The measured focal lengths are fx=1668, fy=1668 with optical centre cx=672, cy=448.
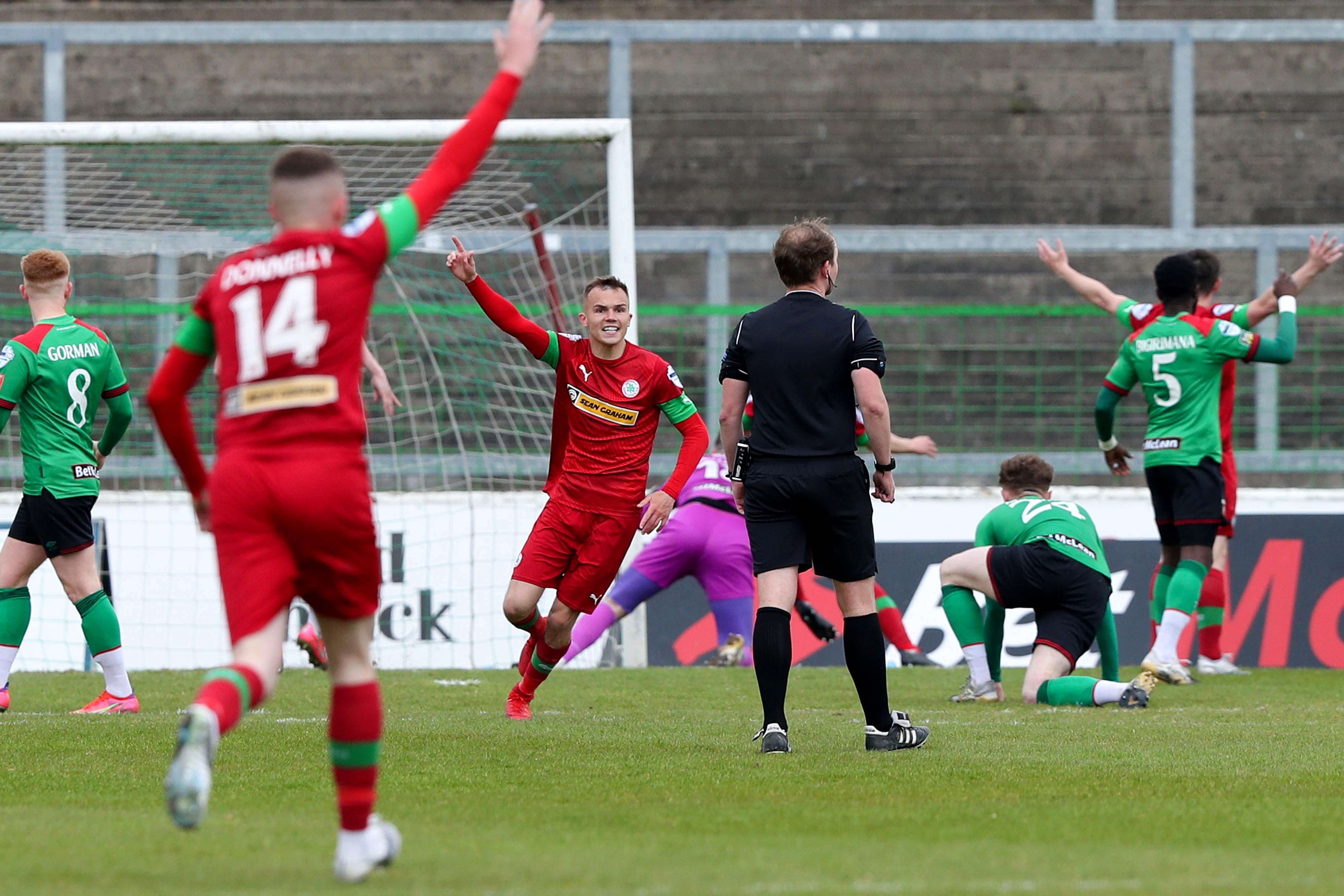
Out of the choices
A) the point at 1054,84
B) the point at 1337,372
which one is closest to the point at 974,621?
the point at 1337,372

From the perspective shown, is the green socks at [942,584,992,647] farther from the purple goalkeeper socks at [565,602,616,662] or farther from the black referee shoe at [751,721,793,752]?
the black referee shoe at [751,721,793,752]

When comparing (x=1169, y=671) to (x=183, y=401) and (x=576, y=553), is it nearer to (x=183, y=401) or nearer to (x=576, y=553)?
(x=576, y=553)

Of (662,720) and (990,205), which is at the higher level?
(990,205)

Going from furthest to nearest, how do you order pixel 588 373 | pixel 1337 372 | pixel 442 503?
pixel 1337 372 → pixel 442 503 → pixel 588 373

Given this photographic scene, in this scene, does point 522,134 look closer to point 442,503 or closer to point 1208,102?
point 442,503

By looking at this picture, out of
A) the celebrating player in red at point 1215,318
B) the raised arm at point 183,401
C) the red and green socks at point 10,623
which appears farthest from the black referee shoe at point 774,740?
the celebrating player in red at point 1215,318

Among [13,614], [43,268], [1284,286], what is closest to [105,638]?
[13,614]

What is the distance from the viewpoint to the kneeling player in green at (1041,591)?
838 centimetres

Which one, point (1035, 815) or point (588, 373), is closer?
point (1035, 815)

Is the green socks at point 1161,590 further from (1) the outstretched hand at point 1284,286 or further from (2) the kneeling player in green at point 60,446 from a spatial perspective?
(2) the kneeling player in green at point 60,446

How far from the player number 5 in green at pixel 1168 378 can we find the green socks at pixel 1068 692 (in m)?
2.22

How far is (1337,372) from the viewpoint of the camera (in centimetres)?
1245

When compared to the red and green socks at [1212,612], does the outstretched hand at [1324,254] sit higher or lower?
higher

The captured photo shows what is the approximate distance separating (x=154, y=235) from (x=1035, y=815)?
9606 mm
